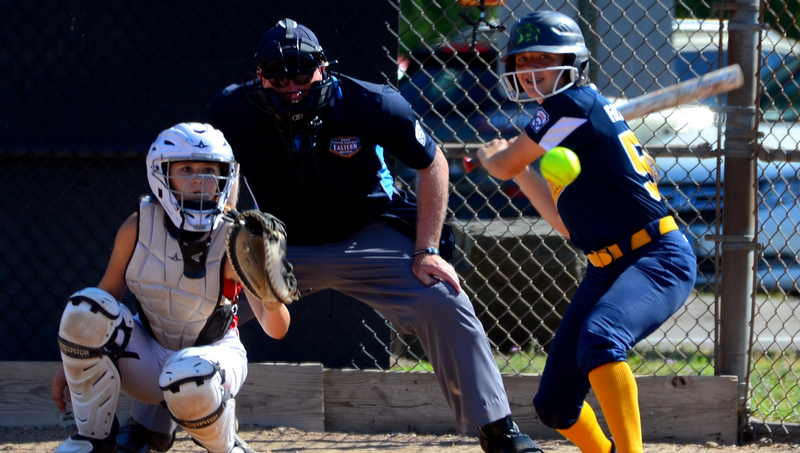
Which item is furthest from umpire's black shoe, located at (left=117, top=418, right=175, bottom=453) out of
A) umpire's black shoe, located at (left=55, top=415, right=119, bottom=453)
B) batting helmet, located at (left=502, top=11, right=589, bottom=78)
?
batting helmet, located at (left=502, top=11, right=589, bottom=78)

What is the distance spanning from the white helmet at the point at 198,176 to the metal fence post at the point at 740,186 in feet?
7.39

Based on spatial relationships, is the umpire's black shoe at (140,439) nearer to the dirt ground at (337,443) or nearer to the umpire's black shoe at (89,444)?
the umpire's black shoe at (89,444)

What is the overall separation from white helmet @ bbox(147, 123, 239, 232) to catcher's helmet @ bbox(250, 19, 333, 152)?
272mm

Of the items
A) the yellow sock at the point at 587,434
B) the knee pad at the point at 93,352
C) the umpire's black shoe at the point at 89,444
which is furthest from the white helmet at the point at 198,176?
the yellow sock at the point at 587,434

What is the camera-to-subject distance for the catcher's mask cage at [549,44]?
9.90 ft

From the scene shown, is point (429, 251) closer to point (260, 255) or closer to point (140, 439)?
point (260, 255)

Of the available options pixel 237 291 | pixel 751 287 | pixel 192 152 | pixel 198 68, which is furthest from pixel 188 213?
pixel 751 287

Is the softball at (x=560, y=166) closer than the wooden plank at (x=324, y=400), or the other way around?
the softball at (x=560, y=166)

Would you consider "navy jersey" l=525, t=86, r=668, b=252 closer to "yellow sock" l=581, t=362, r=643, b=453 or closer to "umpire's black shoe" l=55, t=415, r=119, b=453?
"yellow sock" l=581, t=362, r=643, b=453

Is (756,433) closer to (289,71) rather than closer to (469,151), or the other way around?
(469,151)

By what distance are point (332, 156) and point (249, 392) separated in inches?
53.9

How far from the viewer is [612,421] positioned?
2750mm

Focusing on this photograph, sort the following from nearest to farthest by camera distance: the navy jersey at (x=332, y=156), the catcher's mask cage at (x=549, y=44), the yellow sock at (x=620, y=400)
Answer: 1. the yellow sock at (x=620, y=400)
2. the catcher's mask cage at (x=549, y=44)
3. the navy jersey at (x=332, y=156)

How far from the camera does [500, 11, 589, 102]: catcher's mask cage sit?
9.90ft
